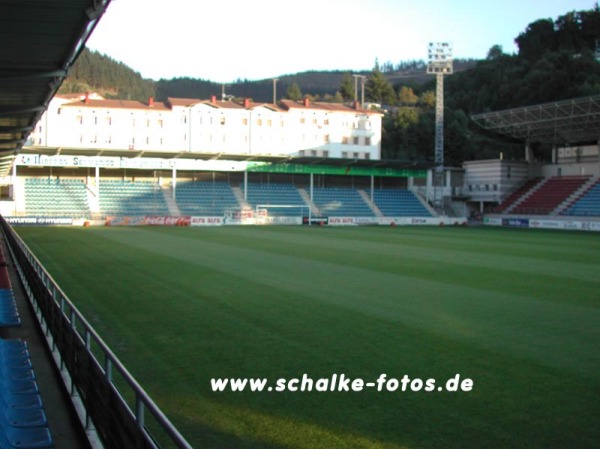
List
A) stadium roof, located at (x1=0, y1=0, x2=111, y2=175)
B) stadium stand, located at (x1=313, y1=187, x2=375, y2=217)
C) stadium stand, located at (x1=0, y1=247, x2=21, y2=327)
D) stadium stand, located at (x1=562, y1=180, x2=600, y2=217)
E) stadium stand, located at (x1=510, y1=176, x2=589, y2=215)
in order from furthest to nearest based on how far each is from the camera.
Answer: stadium stand, located at (x1=313, y1=187, x2=375, y2=217)
stadium stand, located at (x1=510, y1=176, x2=589, y2=215)
stadium stand, located at (x1=562, y1=180, x2=600, y2=217)
stadium stand, located at (x1=0, y1=247, x2=21, y2=327)
stadium roof, located at (x1=0, y1=0, x2=111, y2=175)

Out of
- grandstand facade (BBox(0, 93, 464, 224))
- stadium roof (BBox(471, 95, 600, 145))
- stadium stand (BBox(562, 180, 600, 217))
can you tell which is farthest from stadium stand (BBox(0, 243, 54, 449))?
stadium stand (BBox(562, 180, 600, 217))

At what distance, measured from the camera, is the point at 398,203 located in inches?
2462

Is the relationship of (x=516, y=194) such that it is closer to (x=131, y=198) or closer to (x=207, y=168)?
(x=207, y=168)

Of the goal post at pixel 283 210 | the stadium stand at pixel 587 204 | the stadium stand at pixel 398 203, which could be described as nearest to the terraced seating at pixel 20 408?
the goal post at pixel 283 210

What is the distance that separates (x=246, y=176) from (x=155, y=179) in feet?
27.3

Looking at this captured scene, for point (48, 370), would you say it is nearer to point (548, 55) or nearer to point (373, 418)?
point (373, 418)

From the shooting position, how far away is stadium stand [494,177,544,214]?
5819 centimetres

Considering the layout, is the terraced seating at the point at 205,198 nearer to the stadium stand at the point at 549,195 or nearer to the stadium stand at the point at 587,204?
the stadium stand at the point at 549,195

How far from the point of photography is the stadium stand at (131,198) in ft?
172

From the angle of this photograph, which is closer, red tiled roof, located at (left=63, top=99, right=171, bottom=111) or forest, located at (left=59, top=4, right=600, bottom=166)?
red tiled roof, located at (left=63, top=99, right=171, bottom=111)

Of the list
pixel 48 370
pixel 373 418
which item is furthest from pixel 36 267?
pixel 373 418

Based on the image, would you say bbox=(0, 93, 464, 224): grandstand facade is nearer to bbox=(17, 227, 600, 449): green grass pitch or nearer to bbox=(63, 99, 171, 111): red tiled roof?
bbox=(63, 99, 171, 111): red tiled roof

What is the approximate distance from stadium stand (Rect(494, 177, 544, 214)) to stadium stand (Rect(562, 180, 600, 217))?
6144 millimetres

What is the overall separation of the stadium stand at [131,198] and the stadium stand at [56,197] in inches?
66.3
